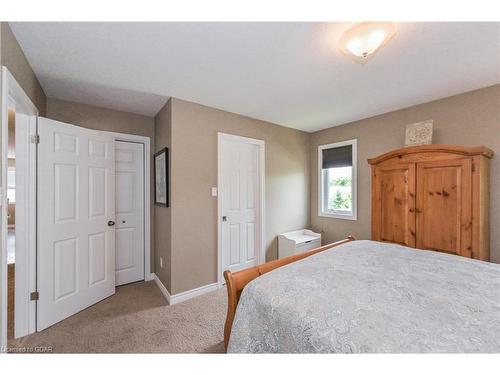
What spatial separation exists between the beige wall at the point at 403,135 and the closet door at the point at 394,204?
58cm

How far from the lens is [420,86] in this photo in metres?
2.22

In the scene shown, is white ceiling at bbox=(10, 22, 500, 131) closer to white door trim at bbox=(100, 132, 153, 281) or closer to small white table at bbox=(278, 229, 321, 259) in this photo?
white door trim at bbox=(100, 132, 153, 281)

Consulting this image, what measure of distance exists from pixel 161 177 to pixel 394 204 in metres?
2.81

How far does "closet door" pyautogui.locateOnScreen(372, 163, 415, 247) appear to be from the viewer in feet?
7.78

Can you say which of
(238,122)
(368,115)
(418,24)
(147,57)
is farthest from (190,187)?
(368,115)

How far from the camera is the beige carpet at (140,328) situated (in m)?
1.73

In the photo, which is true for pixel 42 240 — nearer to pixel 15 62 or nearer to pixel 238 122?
pixel 15 62

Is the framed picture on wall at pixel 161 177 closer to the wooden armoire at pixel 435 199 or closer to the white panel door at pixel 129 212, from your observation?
the white panel door at pixel 129 212

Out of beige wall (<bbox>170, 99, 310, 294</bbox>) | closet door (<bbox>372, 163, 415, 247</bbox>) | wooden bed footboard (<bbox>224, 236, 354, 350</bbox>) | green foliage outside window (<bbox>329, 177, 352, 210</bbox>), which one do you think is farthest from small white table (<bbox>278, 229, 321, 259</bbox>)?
wooden bed footboard (<bbox>224, 236, 354, 350</bbox>)

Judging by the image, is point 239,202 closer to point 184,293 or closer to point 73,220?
point 184,293

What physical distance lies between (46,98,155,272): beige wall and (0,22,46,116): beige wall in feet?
1.06

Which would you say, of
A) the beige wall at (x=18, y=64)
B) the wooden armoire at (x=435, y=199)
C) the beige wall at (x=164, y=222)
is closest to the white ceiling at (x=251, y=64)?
the beige wall at (x=18, y=64)

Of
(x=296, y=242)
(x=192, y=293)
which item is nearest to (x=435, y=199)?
(x=296, y=242)

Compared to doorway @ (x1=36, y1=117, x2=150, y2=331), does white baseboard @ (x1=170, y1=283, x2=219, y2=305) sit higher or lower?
lower
